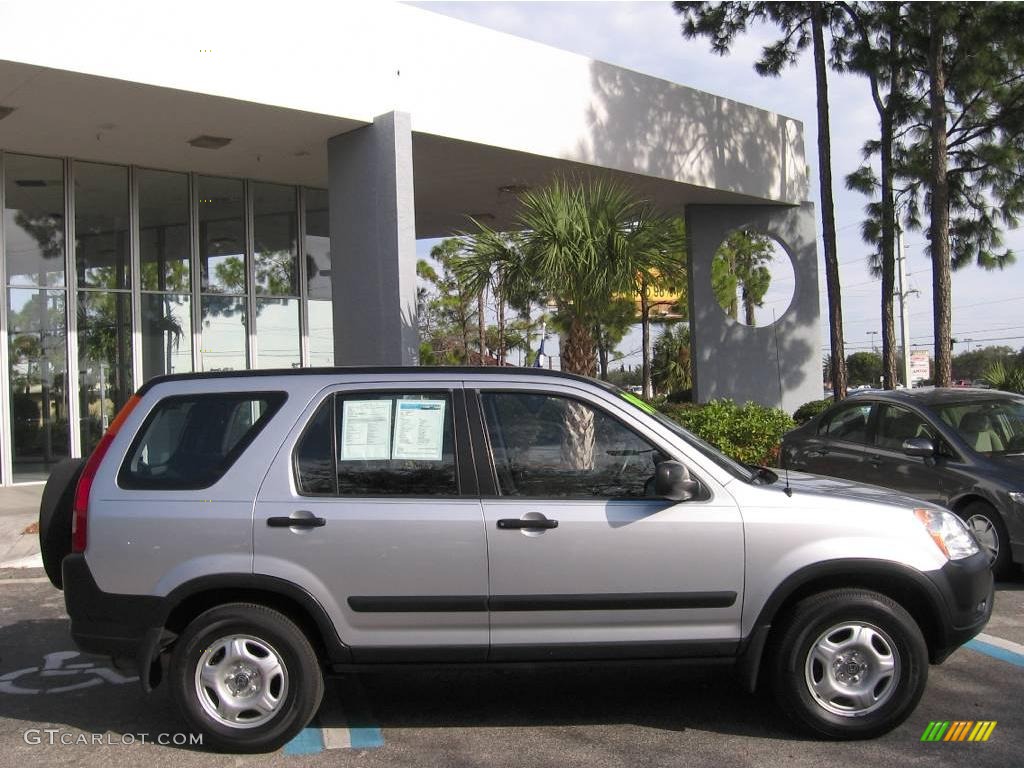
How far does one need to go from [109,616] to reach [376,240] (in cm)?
961

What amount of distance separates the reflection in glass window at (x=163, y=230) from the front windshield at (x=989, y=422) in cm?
1288

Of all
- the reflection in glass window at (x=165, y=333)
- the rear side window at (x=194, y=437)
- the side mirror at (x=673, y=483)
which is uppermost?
the reflection in glass window at (x=165, y=333)

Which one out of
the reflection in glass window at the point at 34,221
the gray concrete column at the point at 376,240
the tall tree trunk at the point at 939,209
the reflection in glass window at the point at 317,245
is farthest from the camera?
the reflection in glass window at the point at 317,245

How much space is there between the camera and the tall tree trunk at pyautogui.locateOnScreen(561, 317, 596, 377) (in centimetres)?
1237

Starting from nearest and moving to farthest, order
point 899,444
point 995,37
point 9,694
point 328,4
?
point 9,694 → point 899,444 → point 328,4 → point 995,37

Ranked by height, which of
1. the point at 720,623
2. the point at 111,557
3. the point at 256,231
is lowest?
the point at 720,623

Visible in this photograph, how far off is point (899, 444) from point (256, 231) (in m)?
12.7

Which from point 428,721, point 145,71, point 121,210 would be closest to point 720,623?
point 428,721

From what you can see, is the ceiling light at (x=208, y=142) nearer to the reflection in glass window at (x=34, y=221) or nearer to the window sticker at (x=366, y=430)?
the reflection in glass window at (x=34, y=221)

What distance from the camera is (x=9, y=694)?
5.49m

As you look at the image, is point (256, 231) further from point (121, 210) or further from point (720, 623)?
point (720, 623)

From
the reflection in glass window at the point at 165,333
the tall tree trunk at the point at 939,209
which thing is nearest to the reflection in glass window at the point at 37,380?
the reflection in glass window at the point at 165,333

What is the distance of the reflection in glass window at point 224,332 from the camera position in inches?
671

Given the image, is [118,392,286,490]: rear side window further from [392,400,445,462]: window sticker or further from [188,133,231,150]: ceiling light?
[188,133,231,150]: ceiling light
